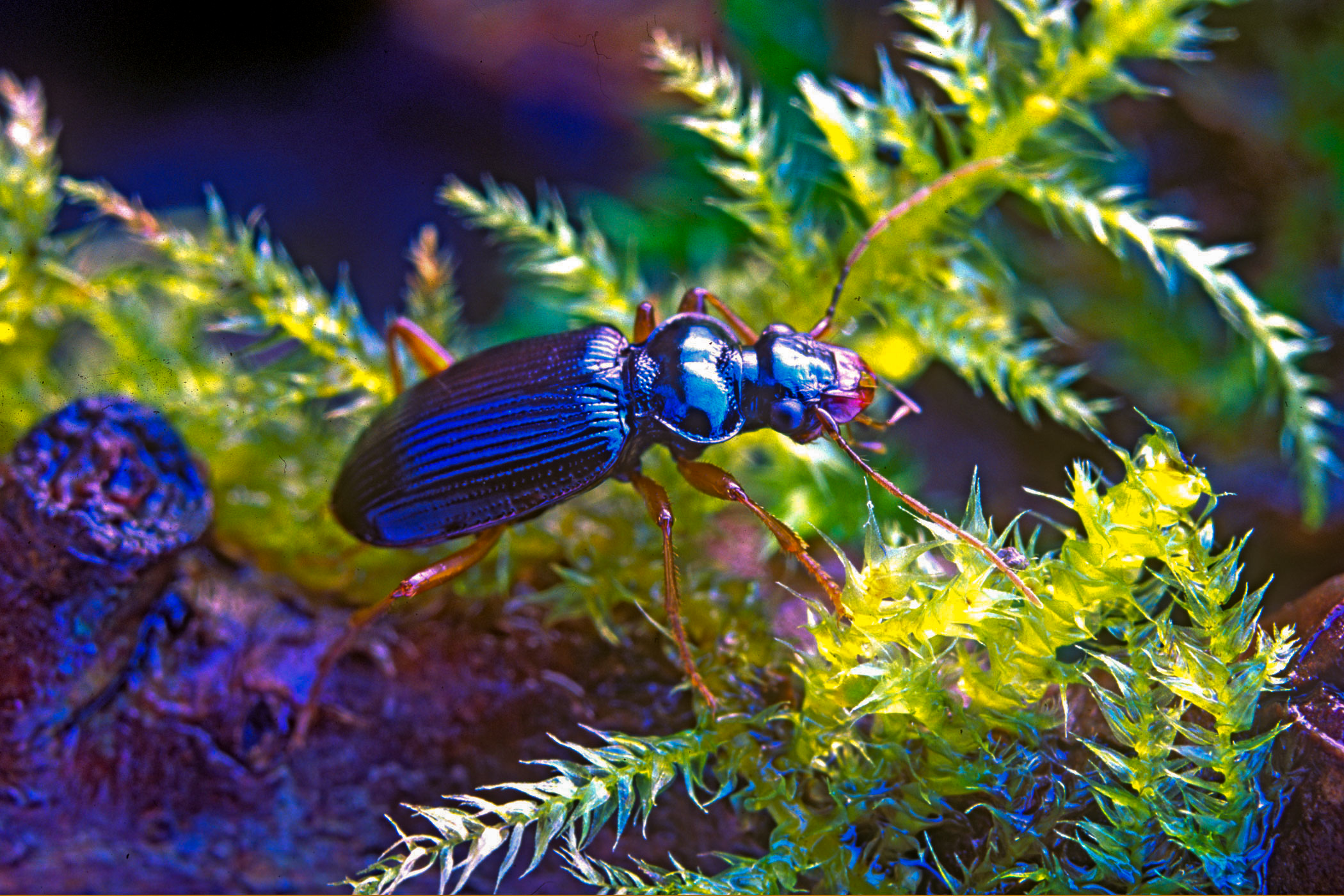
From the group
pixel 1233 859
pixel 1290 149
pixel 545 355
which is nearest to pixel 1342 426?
pixel 1290 149

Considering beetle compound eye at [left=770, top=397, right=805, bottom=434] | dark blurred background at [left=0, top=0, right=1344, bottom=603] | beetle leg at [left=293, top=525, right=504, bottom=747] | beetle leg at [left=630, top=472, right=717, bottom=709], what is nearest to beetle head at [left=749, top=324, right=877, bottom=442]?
beetle compound eye at [left=770, top=397, right=805, bottom=434]

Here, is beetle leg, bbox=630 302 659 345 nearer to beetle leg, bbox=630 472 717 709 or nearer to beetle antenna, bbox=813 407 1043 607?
beetle leg, bbox=630 472 717 709

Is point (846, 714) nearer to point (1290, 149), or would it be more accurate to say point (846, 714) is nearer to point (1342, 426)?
point (1342, 426)

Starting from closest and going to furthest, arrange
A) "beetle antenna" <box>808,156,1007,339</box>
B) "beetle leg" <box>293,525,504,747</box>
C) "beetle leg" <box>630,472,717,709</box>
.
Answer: "beetle leg" <box>630,472,717,709</box> → "beetle leg" <box>293,525,504,747</box> → "beetle antenna" <box>808,156,1007,339</box>

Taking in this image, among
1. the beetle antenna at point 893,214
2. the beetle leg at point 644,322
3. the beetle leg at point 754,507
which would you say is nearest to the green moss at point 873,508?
the beetle antenna at point 893,214

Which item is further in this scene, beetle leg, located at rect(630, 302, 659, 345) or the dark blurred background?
the dark blurred background

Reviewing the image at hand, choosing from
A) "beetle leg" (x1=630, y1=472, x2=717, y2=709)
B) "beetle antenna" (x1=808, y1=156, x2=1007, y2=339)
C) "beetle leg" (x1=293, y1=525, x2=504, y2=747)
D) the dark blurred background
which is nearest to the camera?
"beetle leg" (x1=630, y1=472, x2=717, y2=709)

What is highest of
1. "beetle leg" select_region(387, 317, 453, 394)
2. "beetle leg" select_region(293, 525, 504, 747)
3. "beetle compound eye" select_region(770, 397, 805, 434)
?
"beetle compound eye" select_region(770, 397, 805, 434)
